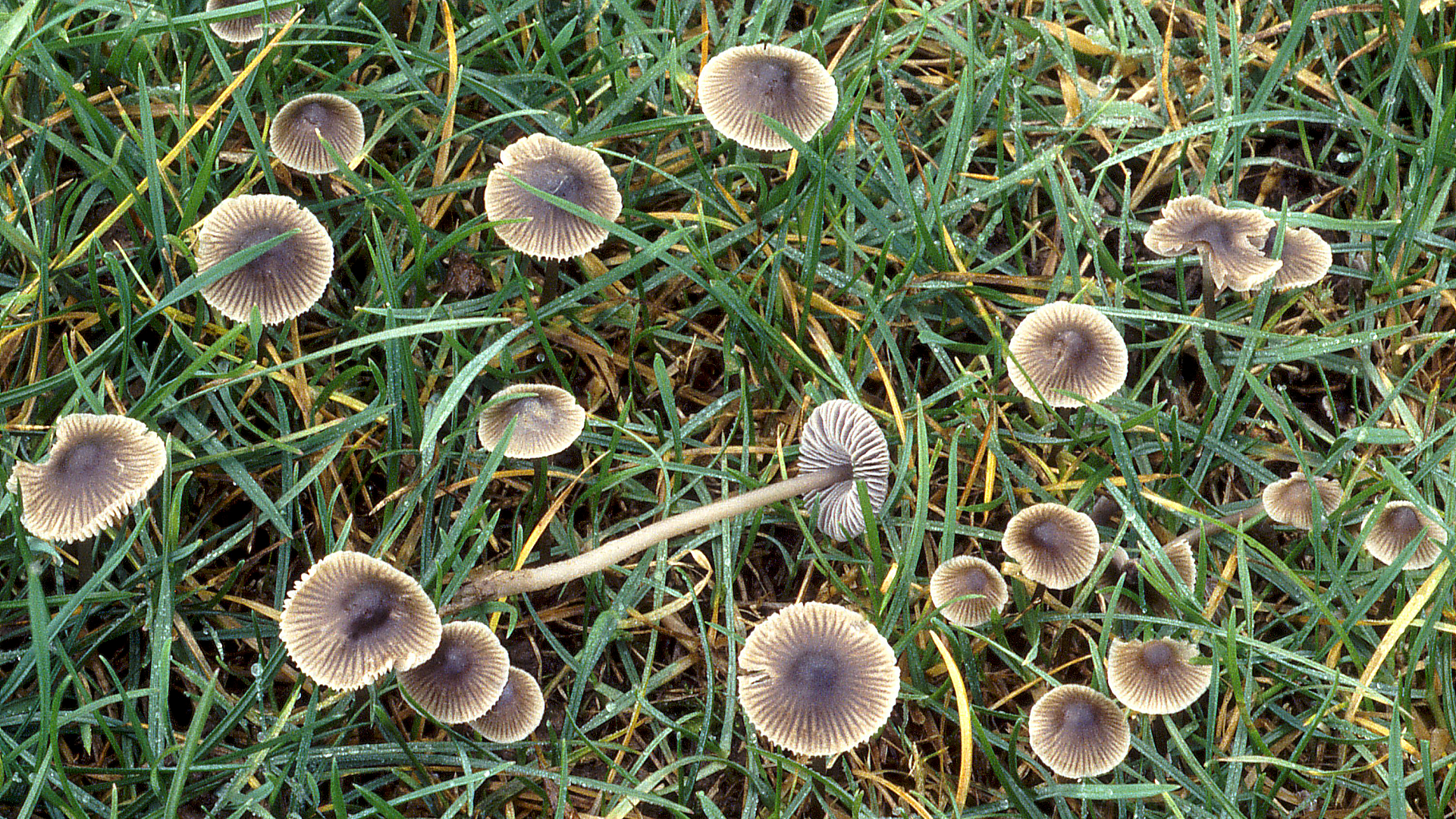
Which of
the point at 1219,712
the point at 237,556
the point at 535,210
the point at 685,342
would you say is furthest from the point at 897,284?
the point at 237,556

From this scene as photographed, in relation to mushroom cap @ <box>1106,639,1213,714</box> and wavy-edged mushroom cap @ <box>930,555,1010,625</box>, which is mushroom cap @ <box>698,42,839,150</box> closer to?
wavy-edged mushroom cap @ <box>930,555,1010,625</box>

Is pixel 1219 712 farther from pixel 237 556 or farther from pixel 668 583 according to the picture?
pixel 237 556

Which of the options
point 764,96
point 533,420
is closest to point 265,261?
point 533,420

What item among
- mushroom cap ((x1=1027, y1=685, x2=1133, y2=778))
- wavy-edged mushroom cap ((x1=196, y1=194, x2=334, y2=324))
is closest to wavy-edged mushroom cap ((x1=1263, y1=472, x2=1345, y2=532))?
mushroom cap ((x1=1027, y1=685, x2=1133, y2=778))

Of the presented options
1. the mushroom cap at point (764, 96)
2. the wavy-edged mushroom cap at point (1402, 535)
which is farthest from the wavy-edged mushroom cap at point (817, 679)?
the wavy-edged mushroom cap at point (1402, 535)

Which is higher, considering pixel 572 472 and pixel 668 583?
pixel 572 472

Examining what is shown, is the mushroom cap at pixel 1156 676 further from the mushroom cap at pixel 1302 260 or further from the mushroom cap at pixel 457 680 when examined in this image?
the mushroom cap at pixel 457 680
